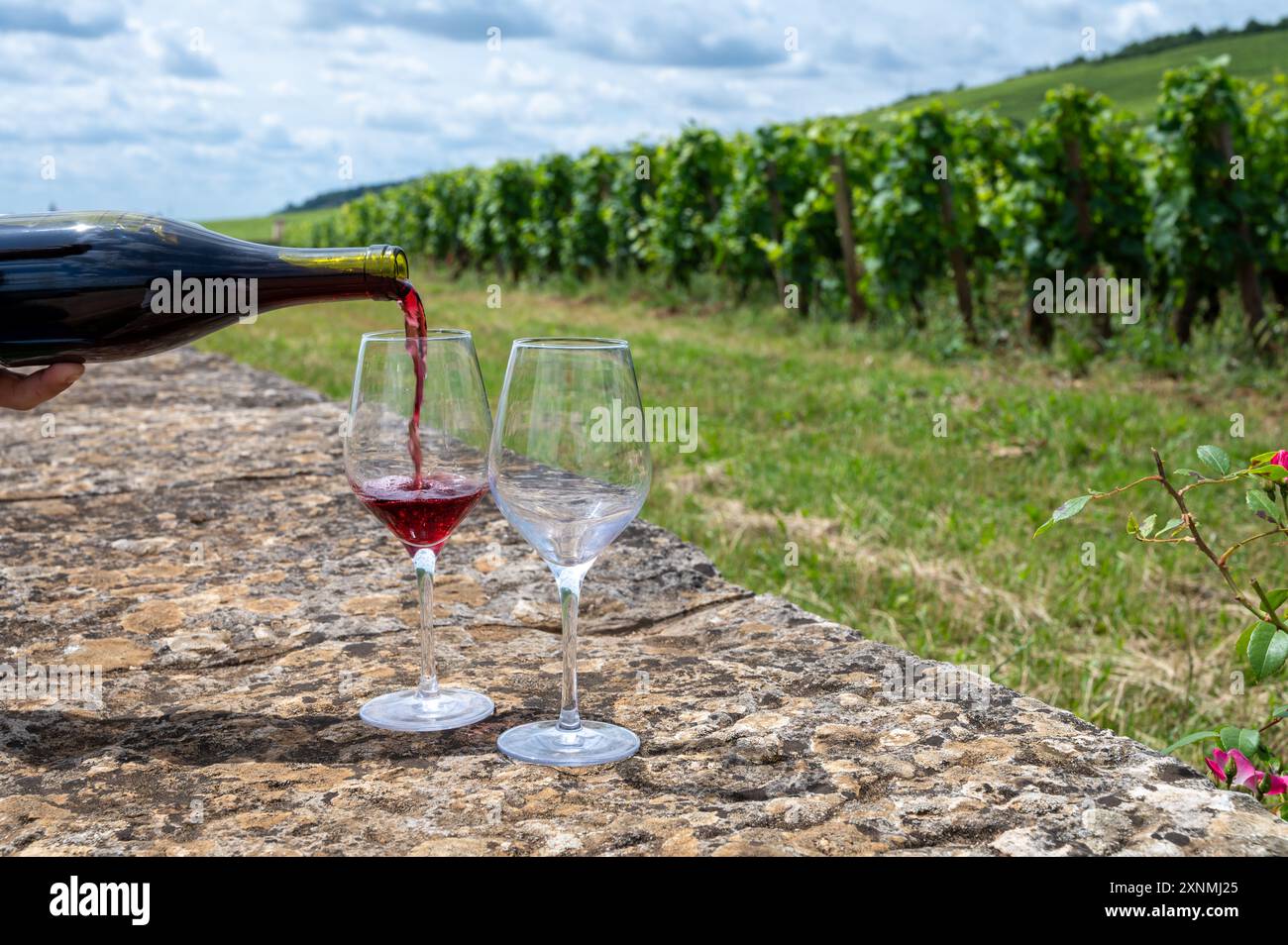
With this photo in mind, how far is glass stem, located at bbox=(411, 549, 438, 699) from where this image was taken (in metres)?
1.35

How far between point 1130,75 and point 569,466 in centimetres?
4901

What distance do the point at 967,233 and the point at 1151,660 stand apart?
703 centimetres

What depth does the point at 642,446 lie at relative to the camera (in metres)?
1.23

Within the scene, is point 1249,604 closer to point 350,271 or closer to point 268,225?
point 350,271

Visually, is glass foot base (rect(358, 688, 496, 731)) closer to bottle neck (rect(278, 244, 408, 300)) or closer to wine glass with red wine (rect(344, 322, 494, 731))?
wine glass with red wine (rect(344, 322, 494, 731))

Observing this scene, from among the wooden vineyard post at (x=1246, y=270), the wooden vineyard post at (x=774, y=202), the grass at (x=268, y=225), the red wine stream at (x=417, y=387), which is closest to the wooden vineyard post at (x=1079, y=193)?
the wooden vineyard post at (x=1246, y=270)

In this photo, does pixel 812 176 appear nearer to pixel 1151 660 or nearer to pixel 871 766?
pixel 1151 660

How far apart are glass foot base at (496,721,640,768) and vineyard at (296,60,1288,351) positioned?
7762mm

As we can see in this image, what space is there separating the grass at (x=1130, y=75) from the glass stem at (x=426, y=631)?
117 feet

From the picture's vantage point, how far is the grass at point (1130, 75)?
37.8 metres

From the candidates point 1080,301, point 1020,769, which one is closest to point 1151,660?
point 1020,769

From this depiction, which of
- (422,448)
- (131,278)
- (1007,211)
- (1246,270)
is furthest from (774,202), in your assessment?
(422,448)

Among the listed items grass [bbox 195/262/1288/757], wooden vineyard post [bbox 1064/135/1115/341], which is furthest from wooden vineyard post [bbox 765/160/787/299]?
wooden vineyard post [bbox 1064/135/1115/341]

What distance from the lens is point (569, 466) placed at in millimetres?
1213
